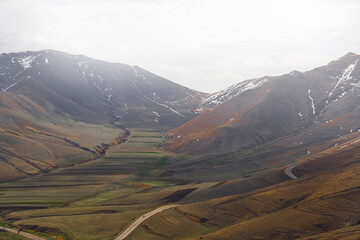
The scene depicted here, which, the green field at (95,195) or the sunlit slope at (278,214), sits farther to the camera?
the green field at (95,195)

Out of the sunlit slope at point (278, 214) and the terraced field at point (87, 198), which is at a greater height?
the sunlit slope at point (278, 214)

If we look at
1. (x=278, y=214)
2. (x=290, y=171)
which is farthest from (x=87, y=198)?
(x=290, y=171)

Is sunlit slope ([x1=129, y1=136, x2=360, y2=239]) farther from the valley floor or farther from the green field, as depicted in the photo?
the green field

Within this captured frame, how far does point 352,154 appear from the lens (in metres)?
135

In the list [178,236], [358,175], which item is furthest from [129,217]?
[358,175]

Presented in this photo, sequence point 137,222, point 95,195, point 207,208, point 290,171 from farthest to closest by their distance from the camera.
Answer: point 95,195
point 290,171
point 207,208
point 137,222

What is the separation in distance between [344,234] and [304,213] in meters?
18.1

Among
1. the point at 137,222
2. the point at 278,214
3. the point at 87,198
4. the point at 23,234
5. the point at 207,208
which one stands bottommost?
the point at 87,198

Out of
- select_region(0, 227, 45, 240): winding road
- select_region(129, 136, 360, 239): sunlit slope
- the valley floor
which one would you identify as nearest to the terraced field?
the valley floor

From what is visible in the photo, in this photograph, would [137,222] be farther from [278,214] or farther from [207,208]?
[278,214]

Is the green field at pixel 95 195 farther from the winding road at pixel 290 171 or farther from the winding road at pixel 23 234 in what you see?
the winding road at pixel 290 171

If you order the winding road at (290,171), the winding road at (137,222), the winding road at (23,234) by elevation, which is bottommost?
the winding road at (23,234)

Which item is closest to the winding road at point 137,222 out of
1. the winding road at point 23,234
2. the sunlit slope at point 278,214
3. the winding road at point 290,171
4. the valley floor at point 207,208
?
the valley floor at point 207,208

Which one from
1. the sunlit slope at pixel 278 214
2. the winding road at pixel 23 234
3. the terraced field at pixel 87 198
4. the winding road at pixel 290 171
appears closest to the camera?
the sunlit slope at pixel 278 214
